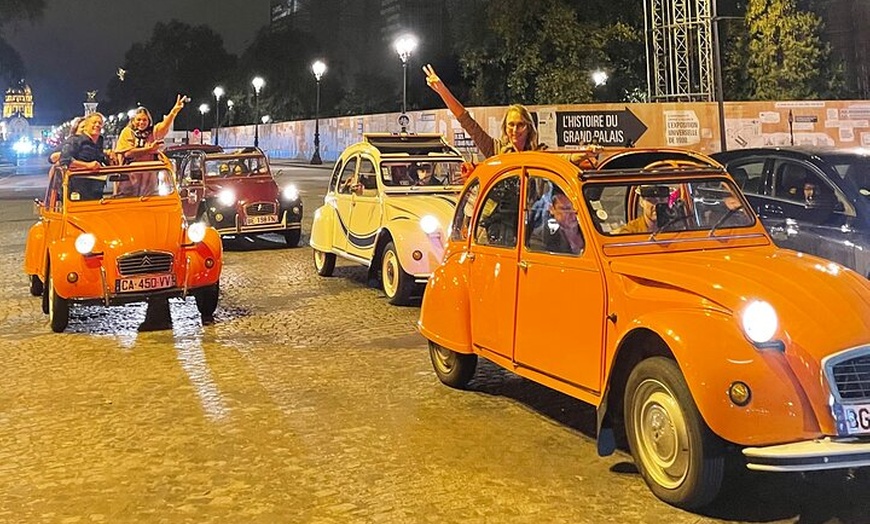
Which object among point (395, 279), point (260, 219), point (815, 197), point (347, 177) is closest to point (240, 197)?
point (260, 219)

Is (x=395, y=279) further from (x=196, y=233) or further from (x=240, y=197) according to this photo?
(x=240, y=197)

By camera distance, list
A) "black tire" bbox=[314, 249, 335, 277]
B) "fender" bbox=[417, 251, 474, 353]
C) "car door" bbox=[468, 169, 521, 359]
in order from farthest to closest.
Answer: "black tire" bbox=[314, 249, 335, 277] → "fender" bbox=[417, 251, 474, 353] → "car door" bbox=[468, 169, 521, 359]

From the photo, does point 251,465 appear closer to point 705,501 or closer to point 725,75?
point 705,501

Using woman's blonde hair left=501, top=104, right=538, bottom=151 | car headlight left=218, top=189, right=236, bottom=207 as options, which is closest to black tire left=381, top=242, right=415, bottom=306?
woman's blonde hair left=501, top=104, right=538, bottom=151

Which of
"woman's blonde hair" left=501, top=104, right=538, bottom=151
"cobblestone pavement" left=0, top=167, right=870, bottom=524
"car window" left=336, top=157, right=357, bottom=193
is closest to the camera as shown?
"cobblestone pavement" left=0, top=167, right=870, bottom=524

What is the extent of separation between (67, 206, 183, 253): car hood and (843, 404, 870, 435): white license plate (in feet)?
23.0

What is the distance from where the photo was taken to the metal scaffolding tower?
3278cm

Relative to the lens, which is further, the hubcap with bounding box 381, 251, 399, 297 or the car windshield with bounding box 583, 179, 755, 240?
the hubcap with bounding box 381, 251, 399, 297

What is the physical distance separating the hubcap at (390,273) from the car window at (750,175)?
3.77 metres

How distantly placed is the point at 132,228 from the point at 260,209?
6.46 metres

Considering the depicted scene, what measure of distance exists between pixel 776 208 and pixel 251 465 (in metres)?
6.07

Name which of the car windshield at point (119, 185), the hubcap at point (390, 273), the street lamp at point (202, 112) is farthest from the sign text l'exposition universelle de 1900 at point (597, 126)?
the street lamp at point (202, 112)

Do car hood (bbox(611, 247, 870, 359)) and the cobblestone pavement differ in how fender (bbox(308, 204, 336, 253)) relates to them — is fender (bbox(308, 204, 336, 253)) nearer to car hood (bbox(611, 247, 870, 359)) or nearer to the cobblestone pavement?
the cobblestone pavement

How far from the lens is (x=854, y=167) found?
29.3 feet
